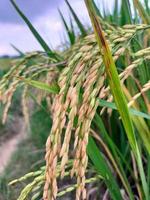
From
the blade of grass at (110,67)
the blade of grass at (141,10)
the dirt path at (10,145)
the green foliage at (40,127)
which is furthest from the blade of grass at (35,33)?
the dirt path at (10,145)

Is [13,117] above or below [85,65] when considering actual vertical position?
above

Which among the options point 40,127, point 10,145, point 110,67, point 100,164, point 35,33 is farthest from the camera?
point 10,145

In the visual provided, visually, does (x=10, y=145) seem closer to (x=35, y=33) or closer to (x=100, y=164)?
(x=35, y=33)

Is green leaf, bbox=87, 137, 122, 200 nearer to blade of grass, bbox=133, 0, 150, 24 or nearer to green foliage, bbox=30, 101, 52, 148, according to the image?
blade of grass, bbox=133, 0, 150, 24

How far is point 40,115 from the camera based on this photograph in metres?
3.74

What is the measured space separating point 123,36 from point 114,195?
0.61m

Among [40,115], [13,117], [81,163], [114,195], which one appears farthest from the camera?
[13,117]

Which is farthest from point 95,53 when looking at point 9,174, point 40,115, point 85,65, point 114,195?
point 40,115

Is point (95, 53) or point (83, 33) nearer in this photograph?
point (95, 53)

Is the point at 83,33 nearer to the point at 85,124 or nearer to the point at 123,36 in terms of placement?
the point at 123,36

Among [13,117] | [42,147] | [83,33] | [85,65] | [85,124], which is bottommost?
[85,124]

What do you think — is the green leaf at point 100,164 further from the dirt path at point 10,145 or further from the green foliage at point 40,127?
the dirt path at point 10,145

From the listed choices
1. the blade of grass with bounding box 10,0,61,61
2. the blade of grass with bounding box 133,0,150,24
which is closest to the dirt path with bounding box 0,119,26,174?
→ the blade of grass with bounding box 10,0,61,61

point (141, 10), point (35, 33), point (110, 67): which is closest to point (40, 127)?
point (35, 33)
